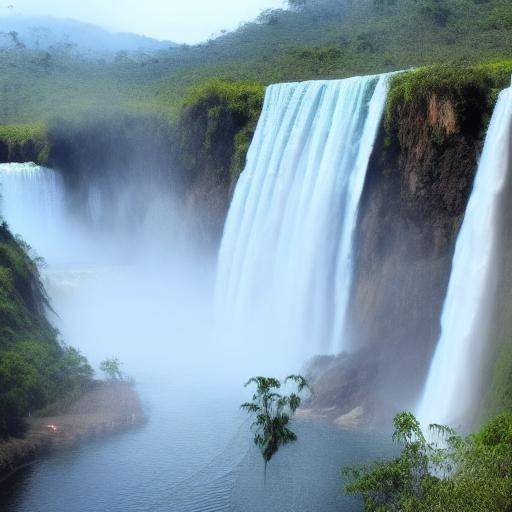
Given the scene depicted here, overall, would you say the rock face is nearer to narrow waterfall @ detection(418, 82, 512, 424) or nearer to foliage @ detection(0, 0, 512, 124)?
narrow waterfall @ detection(418, 82, 512, 424)

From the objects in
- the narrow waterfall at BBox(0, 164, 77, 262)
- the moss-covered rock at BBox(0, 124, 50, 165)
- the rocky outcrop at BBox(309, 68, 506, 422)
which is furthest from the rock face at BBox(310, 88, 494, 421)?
the moss-covered rock at BBox(0, 124, 50, 165)

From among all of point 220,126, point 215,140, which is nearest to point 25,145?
point 215,140

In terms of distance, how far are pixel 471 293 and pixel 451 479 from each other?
9.43m

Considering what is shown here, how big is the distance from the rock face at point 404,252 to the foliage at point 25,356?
8092 mm

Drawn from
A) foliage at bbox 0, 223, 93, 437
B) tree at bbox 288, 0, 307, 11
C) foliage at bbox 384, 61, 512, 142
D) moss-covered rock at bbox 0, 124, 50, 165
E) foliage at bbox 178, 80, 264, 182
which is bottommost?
foliage at bbox 0, 223, 93, 437

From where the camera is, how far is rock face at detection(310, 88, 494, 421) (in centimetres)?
2388

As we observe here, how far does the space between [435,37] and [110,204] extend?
23.1 meters

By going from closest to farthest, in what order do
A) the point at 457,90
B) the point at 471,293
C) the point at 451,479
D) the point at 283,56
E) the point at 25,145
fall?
the point at 451,479
the point at 471,293
the point at 457,90
the point at 25,145
the point at 283,56

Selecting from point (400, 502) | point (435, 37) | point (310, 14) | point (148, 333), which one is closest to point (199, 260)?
point (148, 333)

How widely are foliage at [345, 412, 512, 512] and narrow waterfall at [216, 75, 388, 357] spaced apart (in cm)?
1445

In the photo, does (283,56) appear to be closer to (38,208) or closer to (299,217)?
(38,208)

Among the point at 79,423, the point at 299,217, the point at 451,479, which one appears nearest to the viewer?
the point at 451,479

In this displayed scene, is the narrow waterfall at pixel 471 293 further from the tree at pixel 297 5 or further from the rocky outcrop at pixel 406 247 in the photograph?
the tree at pixel 297 5

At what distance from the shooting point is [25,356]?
25.3 meters
